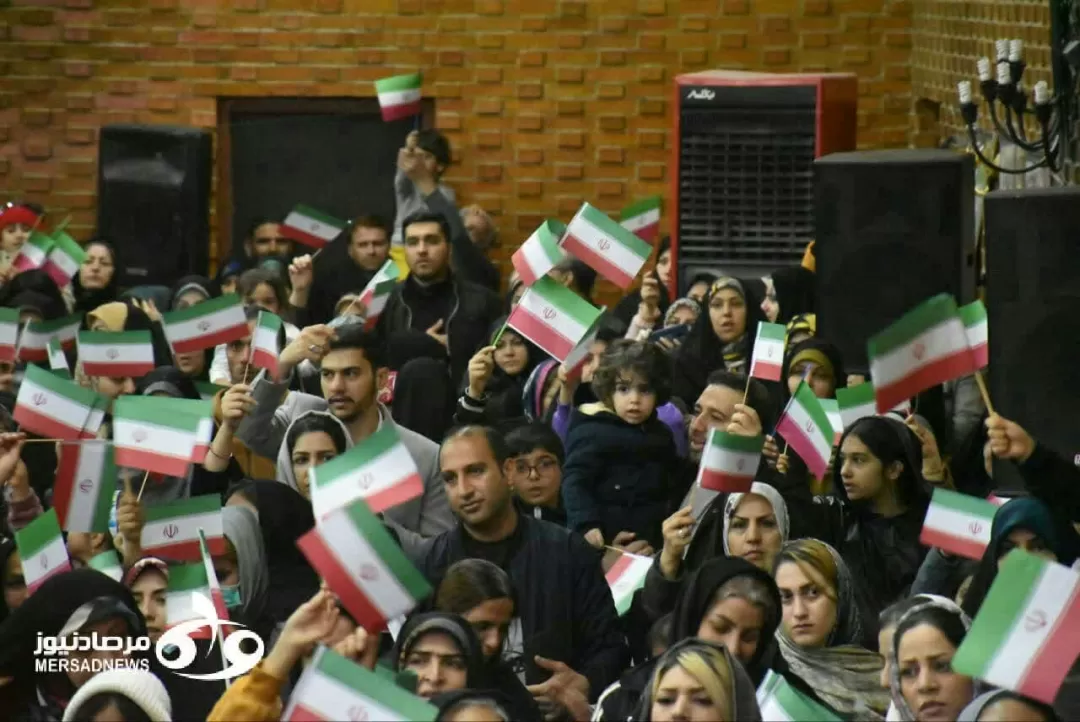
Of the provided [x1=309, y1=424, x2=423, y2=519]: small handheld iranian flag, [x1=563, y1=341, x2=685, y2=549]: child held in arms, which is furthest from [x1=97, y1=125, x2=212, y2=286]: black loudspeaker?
[x1=309, y1=424, x2=423, y2=519]: small handheld iranian flag

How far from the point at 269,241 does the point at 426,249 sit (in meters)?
3.16

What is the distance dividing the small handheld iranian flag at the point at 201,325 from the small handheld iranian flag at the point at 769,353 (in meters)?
1.91

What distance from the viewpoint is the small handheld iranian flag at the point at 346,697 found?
4.59 m

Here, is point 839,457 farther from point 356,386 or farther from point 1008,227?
point 356,386

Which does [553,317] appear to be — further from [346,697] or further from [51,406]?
[346,697]

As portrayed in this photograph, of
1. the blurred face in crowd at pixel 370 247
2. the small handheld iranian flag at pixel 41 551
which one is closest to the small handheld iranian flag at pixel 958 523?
the small handheld iranian flag at pixel 41 551

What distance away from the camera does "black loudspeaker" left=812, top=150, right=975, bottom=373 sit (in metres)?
7.89

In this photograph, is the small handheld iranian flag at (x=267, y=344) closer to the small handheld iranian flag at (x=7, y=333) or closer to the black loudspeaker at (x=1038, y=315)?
the small handheld iranian flag at (x=7, y=333)

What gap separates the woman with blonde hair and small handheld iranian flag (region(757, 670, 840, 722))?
6 centimetres

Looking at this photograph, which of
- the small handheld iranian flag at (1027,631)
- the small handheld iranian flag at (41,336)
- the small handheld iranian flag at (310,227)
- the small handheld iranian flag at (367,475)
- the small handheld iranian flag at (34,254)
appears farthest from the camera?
the small handheld iranian flag at (310,227)

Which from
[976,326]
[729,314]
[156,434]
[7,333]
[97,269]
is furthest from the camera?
[97,269]

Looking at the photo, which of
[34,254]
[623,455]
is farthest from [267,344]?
[34,254]

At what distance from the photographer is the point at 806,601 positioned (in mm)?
5855

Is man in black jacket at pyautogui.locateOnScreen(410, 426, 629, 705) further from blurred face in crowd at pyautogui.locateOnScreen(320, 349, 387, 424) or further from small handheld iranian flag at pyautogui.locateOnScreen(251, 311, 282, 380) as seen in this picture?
small handheld iranian flag at pyautogui.locateOnScreen(251, 311, 282, 380)
